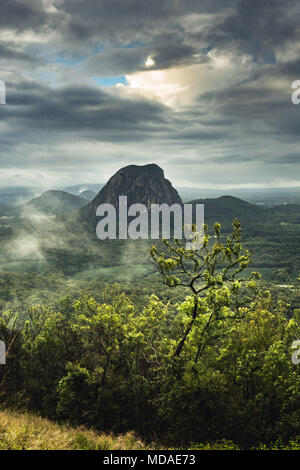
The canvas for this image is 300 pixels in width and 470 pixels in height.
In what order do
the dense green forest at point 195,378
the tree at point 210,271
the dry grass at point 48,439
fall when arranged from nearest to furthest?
the dry grass at point 48,439, the tree at point 210,271, the dense green forest at point 195,378

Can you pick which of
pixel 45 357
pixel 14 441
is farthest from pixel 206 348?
pixel 45 357

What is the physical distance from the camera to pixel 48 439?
15.1 m

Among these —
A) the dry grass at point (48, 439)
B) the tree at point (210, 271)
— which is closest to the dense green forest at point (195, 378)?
the tree at point (210, 271)

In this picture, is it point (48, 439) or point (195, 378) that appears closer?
point (48, 439)

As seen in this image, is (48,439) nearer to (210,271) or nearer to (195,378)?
(195,378)

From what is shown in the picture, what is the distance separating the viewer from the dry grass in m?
14.4

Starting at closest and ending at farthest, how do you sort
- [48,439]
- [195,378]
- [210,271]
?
[48,439]
[210,271]
[195,378]

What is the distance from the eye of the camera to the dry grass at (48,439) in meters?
14.4

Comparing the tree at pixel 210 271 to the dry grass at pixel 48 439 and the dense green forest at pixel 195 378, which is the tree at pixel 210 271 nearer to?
the dense green forest at pixel 195 378

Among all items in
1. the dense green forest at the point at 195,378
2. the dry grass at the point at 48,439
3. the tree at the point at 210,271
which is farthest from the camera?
the dense green forest at the point at 195,378

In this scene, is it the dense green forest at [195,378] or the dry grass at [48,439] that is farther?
the dense green forest at [195,378]

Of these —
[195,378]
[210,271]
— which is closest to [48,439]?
[195,378]

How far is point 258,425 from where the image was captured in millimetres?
20188

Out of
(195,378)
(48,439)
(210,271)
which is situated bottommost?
(195,378)
